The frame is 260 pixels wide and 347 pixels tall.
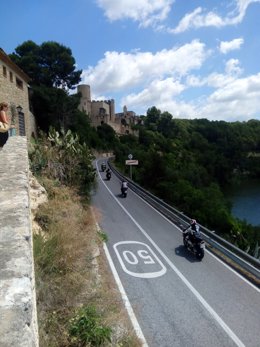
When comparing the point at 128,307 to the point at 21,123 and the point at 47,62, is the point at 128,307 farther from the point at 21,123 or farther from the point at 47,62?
the point at 47,62

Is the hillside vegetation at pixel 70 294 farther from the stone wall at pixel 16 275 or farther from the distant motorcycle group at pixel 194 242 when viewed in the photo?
the distant motorcycle group at pixel 194 242

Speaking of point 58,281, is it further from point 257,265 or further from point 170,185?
point 170,185

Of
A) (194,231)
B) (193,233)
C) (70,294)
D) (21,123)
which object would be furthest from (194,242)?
(21,123)

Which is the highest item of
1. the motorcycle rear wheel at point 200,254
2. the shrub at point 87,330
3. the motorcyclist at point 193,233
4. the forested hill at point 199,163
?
the shrub at point 87,330

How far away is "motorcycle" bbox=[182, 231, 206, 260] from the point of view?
13.8 meters

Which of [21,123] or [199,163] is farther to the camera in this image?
[199,163]

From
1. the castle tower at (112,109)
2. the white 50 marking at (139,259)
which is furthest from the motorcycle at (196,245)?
the castle tower at (112,109)

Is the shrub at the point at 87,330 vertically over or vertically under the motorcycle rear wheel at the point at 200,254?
over

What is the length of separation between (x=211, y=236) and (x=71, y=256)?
9.11 m

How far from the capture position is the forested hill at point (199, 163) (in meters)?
29.2

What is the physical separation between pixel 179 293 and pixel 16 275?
822cm

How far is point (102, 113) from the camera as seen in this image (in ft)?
335

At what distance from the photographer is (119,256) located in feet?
45.2

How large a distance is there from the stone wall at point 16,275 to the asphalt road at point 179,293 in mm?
4671
